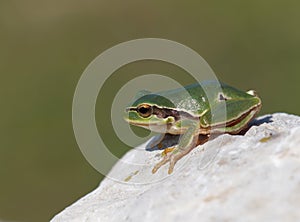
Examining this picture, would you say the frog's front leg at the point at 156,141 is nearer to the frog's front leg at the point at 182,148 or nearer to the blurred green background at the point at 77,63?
the frog's front leg at the point at 182,148

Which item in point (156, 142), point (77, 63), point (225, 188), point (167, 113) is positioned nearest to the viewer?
point (225, 188)

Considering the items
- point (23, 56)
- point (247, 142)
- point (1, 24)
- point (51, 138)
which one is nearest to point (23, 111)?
point (51, 138)

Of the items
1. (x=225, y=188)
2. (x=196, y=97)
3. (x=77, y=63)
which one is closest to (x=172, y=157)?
(x=196, y=97)

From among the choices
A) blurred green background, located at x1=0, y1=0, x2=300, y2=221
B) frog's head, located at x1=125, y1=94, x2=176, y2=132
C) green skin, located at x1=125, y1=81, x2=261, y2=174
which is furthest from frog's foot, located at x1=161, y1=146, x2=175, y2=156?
blurred green background, located at x1=0, y1=0, x2=300, y2=221

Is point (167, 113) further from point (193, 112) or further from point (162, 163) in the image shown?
point (162, 163)

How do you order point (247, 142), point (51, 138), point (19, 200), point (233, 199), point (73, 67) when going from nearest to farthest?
1. point (233, 199)
2. point (247, 142)
3. point (19, 200)
4. point (51, 138)
5. point (73, 67)

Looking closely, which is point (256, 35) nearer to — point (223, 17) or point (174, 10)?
point (223, 17)

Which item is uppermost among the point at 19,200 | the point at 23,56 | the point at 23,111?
Answer: the point at 23,56
